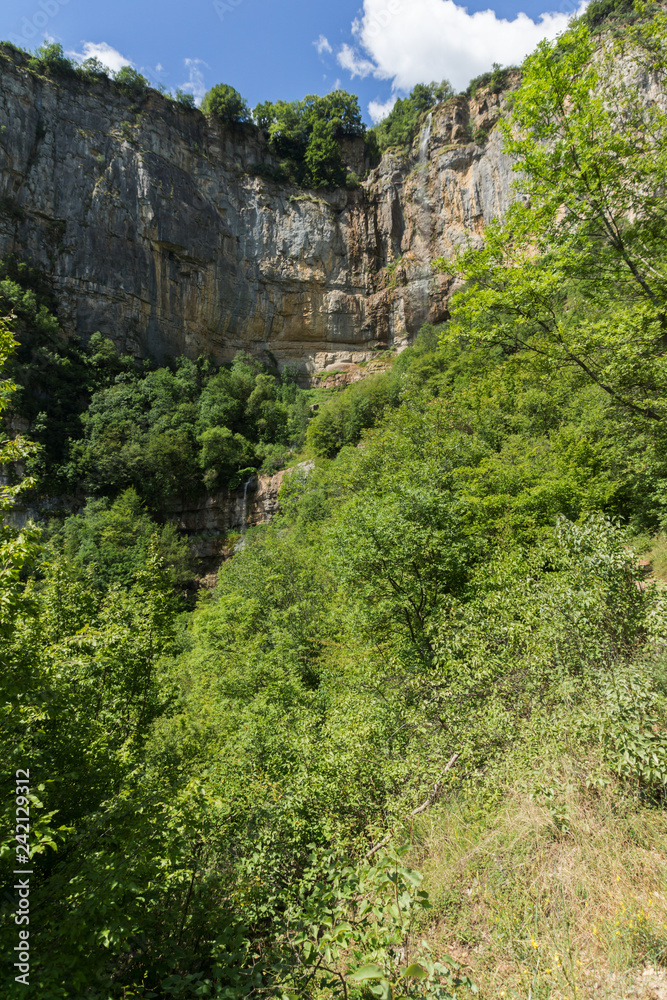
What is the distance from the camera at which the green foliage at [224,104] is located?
37.3 metres

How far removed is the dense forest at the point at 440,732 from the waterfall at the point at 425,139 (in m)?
37.8

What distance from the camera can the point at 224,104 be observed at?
3756 cm

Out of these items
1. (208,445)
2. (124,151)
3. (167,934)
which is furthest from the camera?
(124,151)

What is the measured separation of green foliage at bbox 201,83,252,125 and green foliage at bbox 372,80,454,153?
42.8 ft

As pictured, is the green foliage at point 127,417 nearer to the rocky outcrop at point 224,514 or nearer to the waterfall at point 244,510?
the rocky outcrop at point 224,514

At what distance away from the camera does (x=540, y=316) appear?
201 inches

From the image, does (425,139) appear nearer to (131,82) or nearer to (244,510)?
(131,82)

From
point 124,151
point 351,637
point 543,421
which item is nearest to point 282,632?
point 351,637

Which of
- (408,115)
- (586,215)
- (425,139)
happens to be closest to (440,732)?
(586,215)

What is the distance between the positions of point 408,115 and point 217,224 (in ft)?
70.7

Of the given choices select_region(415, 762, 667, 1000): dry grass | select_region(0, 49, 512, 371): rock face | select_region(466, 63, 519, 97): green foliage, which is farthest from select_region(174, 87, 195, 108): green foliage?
select_region(415, 762, 667, 1000): dry grass

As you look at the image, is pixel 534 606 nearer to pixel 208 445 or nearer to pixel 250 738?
pixel 250 738

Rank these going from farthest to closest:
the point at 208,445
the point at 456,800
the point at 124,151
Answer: the point at 124,151 → the point at 208,445 → the point at 456,800

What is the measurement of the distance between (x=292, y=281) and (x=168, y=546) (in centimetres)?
2554
